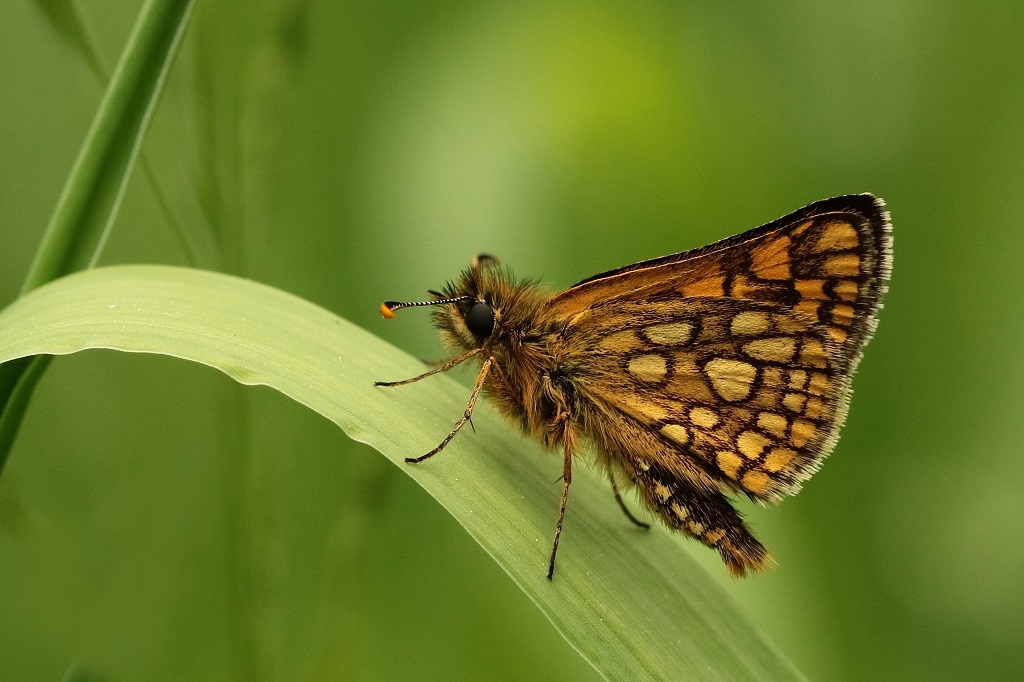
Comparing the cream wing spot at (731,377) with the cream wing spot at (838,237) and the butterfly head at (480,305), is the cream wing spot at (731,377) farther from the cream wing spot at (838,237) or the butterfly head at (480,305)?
the butterfly head at (480,305)

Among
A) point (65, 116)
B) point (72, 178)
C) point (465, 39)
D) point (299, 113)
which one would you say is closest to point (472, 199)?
point (465, 39)

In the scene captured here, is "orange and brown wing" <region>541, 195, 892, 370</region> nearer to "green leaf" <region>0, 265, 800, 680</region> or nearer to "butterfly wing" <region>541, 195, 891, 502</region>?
"butterfly wing" <region>541, 195, 891, 502</region>

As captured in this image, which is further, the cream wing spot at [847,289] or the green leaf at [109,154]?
the cream wing spot at [847,289]

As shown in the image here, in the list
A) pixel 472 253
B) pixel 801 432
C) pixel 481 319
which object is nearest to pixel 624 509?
pixel 801 432

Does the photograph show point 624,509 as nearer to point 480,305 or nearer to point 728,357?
point 728,357

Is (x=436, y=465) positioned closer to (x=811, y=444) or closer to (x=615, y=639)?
(x=615, y=639)

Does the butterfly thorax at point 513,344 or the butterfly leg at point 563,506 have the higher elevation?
the butterfly thorax at point 513,344

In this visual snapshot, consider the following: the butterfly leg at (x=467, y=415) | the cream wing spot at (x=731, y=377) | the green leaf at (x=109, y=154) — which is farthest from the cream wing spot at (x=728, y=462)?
the green leaf at (x=109, y=154)
